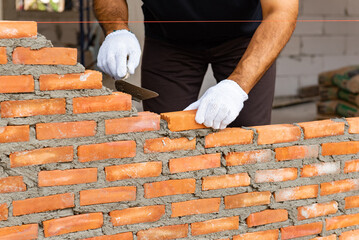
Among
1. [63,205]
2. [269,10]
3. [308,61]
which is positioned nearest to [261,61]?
[269,10]

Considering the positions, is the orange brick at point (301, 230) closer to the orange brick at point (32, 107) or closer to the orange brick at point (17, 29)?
the orange brick at point (32, 107)

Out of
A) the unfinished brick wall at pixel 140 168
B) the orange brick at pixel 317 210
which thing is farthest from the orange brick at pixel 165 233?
the orange brick at pixel 317 210

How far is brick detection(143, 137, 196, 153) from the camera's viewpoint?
5.45ft

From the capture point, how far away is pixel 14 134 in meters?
1.47

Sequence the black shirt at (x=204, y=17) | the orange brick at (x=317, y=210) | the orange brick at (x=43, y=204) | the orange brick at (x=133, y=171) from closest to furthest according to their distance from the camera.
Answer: the orange brick at (x=43, y=204) < the orange brick at (x=133, y=171) < the orange brick at (x=317, y=210) < the black shirt at (x=204, y=17)

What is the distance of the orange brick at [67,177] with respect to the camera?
60.5 inches

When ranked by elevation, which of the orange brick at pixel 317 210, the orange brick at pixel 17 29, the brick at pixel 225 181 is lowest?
the orange brick at pixel 317 210

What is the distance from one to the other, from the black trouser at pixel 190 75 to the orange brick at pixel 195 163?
0.56 m

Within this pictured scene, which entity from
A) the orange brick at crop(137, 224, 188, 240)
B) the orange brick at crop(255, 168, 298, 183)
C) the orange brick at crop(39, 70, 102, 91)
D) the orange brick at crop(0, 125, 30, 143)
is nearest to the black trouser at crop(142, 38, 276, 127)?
the orange brick at crop(255, 168, 298, 183)

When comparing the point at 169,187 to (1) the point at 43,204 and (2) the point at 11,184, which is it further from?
(2) the point at 11,184

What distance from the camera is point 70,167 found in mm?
1569

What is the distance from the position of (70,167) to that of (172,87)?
97 cm

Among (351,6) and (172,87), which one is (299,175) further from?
(351,6)

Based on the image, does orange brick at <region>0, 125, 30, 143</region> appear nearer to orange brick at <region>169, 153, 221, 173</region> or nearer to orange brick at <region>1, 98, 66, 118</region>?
orange brick at <region>1, 98, 66, 118</region>
